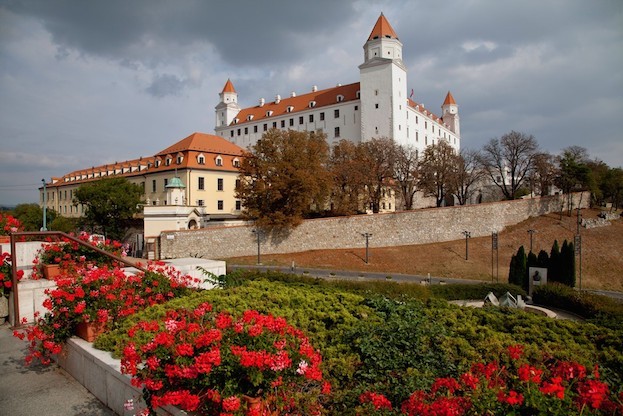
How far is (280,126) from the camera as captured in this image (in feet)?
245

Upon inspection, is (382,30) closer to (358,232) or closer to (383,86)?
(383,86)

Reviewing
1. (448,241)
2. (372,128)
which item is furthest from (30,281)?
(372,128)

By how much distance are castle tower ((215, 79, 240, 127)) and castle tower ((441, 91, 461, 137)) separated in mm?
47162

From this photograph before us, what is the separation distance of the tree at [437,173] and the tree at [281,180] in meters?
16.5

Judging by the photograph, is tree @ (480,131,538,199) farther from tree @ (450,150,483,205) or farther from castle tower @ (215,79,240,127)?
castle tower @ (215,79,240,127)

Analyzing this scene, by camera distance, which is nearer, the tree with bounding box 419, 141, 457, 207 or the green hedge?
the green hedge

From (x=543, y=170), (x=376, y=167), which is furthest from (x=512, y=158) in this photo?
(x=376, y=167)

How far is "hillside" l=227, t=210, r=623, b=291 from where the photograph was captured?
32.0m

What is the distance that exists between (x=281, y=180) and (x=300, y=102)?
143 feet

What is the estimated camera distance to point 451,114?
9075cm

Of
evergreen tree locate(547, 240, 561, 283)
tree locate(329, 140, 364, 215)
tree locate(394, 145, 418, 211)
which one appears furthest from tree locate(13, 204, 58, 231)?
evergreen tree locate(547, 240, 561, 283)

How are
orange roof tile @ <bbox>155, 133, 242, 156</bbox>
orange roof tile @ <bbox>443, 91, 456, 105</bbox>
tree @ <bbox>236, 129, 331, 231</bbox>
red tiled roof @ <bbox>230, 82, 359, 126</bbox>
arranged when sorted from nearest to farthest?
tree @ <bbox>236, 129, 331, 231</bbox> → orange roof tile @ <bbox>155, 133, 242, 156</bbox> → red tiled roof @ <bbox>230, 82, 359, 126</bbox> → orange roof tile @ <bbox>443, 91, 456, 105</bbox>

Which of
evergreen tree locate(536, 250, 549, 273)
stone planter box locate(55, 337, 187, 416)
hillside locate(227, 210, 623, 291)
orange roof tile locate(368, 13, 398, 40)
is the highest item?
orange roof tile locate(368, 13, 398, 40)

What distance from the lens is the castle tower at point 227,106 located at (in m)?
84.2
